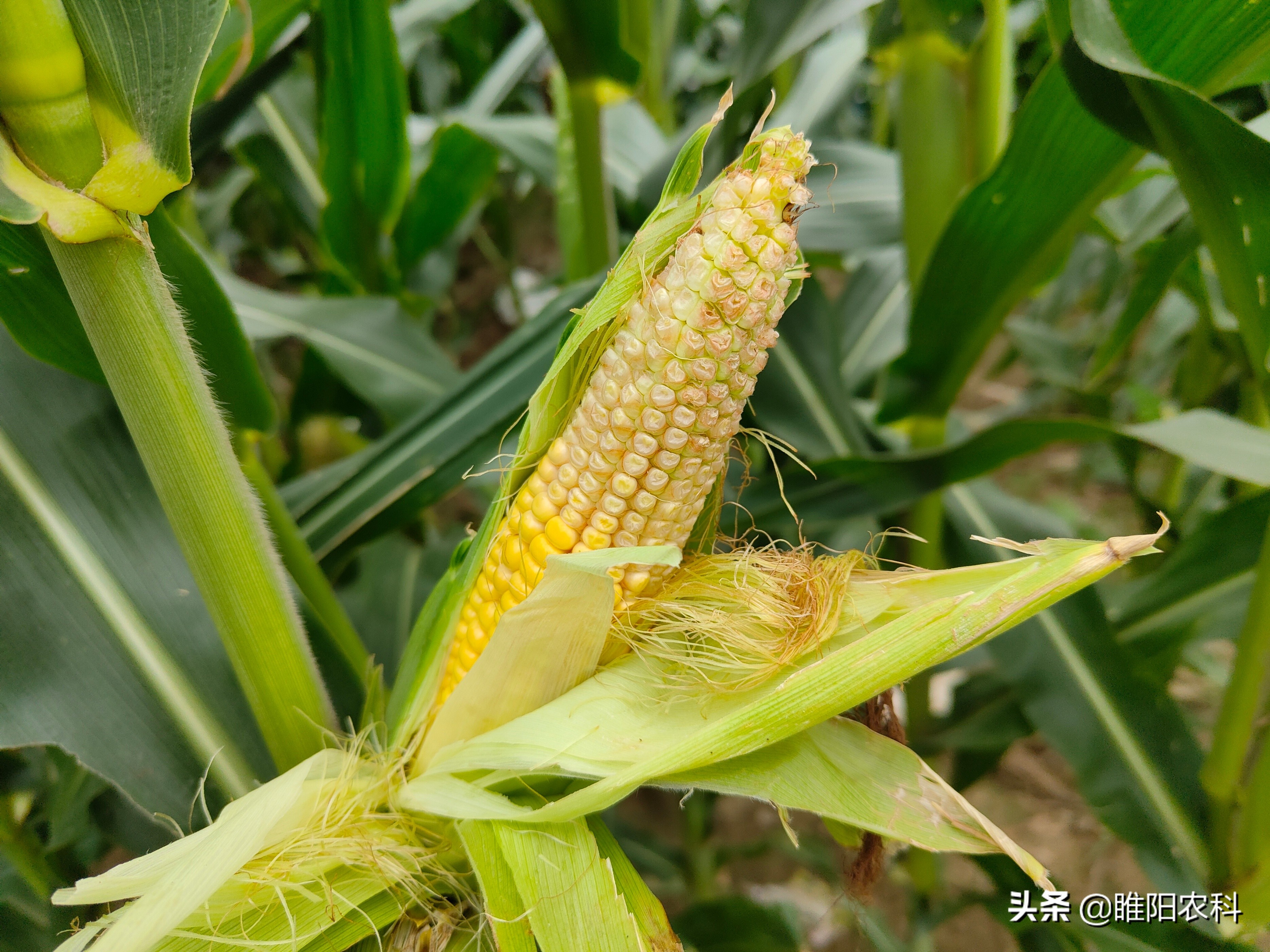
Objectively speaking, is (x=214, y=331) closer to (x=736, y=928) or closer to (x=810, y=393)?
(x=810, y=393)

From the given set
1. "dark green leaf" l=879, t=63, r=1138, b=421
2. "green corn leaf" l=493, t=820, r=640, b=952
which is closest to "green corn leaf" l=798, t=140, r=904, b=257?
"dark green leaf" l=879, t=63, r=1138, b=421

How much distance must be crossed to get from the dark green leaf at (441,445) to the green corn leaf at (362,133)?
416 millimetres

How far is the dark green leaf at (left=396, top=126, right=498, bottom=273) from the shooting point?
1.22 m

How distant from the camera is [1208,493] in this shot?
56.7 inches

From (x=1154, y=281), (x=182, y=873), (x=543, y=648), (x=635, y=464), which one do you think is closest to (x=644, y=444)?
(x=635, y=464)

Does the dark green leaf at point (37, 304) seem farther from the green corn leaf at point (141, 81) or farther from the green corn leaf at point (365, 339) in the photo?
the green corn leaf at point (365, 339)

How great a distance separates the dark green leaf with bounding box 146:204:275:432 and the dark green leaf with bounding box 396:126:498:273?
610mm

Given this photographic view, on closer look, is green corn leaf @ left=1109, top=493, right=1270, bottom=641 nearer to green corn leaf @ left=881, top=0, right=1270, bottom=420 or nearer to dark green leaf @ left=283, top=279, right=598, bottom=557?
green corn leaf @ left=881, top=0, right=1270, bottom=420

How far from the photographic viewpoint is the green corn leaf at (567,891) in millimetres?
456

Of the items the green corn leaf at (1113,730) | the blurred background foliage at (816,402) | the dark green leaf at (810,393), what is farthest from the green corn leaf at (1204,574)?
the dark green leaf at (810,393)

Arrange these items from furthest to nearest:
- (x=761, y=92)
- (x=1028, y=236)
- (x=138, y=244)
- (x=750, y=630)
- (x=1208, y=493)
Answer: (x=1208, y=493), (x=761, y=92), (x=1028, y=236), (x=750, y=630), (x=138, y=244)

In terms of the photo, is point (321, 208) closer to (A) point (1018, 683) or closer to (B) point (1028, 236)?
(B) point (1028, 236)

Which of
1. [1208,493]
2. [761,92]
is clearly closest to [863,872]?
[761,92]

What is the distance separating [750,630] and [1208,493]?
4.62 ft
